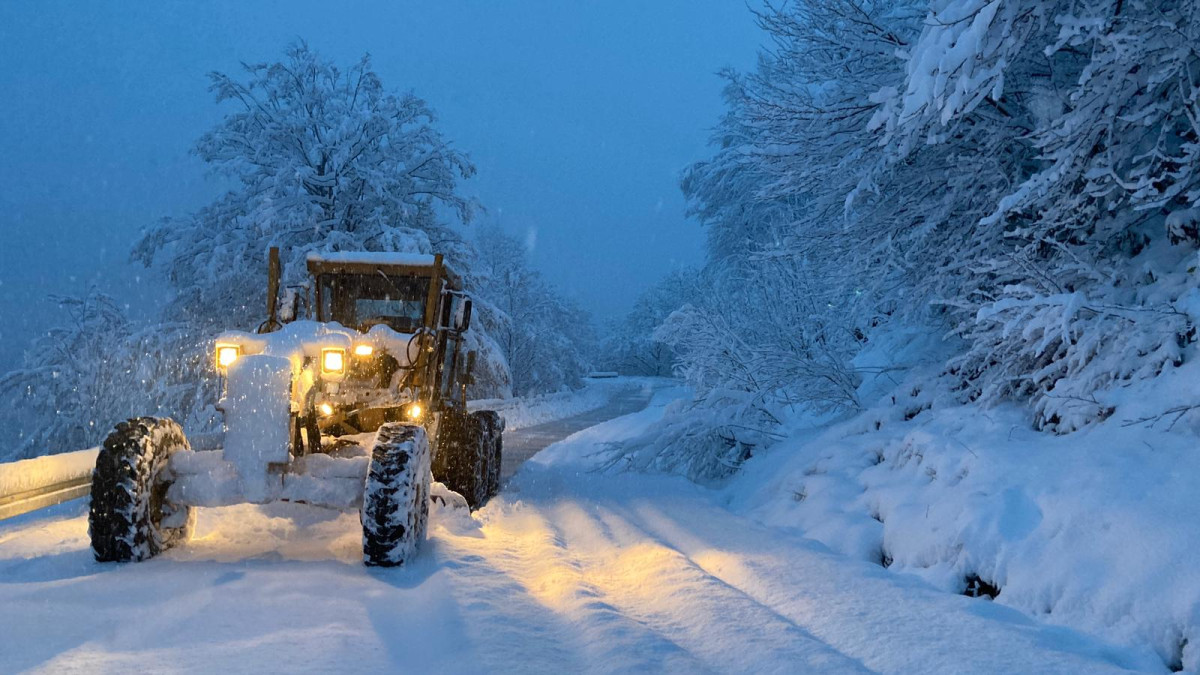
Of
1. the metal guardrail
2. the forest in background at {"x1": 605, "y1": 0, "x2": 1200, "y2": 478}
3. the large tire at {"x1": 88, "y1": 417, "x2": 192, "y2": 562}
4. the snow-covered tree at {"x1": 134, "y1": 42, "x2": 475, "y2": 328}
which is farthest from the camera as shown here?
the snow-covered tree at {"x1": 134, "y1": 42, "x2": 475, "y2": 328}

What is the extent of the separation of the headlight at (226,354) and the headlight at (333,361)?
1.90ft

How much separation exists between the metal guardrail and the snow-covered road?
0.58 metres

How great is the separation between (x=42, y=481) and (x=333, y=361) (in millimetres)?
3709

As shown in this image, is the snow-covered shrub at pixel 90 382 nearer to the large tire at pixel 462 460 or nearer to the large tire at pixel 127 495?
the large tire at pixel 462 460

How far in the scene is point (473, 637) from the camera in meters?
3.87

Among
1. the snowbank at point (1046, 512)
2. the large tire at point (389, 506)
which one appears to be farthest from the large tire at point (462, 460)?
the snowbank at point (1046, 512)

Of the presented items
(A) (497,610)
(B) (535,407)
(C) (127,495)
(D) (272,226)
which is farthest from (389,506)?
(B) (535,407)

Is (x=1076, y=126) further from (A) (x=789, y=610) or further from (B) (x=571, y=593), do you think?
(B) (x=571, y=593)

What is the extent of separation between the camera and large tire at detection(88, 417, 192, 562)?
16.2 ft

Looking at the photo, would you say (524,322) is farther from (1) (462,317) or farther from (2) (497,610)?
(2) (497,610)

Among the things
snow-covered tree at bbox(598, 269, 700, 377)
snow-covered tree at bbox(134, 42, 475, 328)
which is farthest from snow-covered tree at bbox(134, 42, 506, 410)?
snow-covered tree at bbox(598, 269, 700, 377)

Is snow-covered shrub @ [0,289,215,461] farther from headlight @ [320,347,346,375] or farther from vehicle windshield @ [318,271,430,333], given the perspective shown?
headlight @ [320,347,346,375]

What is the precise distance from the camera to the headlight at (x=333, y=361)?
587 centimetres

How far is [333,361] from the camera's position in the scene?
5.89m
